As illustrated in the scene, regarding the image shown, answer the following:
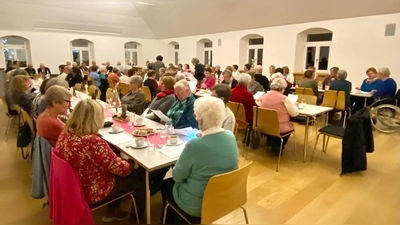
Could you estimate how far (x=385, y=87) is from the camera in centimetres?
546

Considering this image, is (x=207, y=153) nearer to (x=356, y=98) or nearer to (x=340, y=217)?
(x=340, y=217)

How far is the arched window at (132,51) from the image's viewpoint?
14.7 meters

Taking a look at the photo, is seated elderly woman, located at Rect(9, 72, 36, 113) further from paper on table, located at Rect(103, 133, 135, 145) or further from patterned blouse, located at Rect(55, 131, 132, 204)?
patterned blouse, located at Rect(55, 131, 132, 204)

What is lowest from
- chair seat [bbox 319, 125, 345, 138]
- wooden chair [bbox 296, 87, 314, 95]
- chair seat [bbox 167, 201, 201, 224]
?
chair seat [bbox 167, 201, 201, 224]

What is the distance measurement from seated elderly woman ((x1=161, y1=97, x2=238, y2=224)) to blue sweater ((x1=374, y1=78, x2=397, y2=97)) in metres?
5.32

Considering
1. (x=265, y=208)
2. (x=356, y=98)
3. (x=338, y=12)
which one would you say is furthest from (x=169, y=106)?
(x=338, y=12)

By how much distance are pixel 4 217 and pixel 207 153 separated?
6.75ft

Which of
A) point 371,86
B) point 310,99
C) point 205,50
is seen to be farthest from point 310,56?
point 205,50

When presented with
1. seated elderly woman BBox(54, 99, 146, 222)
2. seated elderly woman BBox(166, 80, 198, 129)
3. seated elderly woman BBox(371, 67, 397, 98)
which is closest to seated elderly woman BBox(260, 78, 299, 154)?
seated elderly woman BBox(166, 80, 198, 129)

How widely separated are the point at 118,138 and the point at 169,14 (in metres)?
10.2

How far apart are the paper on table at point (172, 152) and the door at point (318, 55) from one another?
7.69 m

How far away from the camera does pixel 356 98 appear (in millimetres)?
5957

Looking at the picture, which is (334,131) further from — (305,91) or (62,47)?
(62,47)

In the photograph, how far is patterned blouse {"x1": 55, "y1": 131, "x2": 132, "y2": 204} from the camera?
162cm
